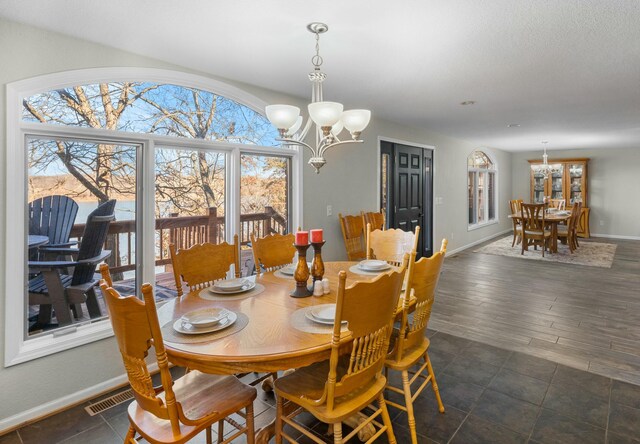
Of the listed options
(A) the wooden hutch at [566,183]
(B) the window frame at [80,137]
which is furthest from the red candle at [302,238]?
(A) the wooden hutch at [566,183]

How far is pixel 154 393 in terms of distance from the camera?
1479 mm

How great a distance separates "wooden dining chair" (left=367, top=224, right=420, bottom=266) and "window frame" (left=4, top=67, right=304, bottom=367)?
4.32ft

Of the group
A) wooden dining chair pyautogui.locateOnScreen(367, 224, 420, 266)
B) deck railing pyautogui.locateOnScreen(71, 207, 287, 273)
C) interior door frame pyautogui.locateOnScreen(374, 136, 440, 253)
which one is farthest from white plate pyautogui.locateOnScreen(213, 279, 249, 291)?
interior door frame pyautogui.locateOnScreen(374, 136, 440, 253)

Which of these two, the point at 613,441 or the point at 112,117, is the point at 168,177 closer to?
the point at 112,117

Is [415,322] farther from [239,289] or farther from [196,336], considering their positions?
[196,336]

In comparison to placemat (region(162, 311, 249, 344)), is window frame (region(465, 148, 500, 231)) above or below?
above

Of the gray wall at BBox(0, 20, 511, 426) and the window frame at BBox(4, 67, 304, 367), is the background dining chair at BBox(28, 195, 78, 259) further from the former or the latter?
the gray wall at BBox(0, 20, 511, 426)

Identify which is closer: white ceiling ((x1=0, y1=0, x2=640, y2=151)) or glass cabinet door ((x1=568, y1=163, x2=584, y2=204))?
white ceiling ((x1=0, y1=0, x2=640, y2=151))

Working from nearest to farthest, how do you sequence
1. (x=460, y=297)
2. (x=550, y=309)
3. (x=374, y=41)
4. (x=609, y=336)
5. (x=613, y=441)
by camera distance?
(x=613, y=441) → (x=374, y=41) → (x=609, y=336) → (x=550, y=309) → (x=460, y=297)

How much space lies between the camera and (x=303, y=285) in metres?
2.18

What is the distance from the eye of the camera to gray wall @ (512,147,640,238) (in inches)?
361

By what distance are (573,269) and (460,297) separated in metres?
2.75

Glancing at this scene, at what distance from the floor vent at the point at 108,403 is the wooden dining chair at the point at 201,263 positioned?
0.86 metres

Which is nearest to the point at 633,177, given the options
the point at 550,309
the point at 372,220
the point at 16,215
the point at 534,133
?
the point at 534,133
